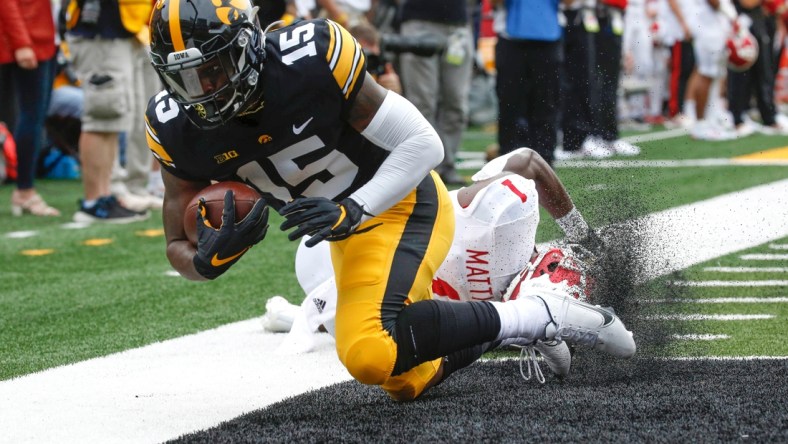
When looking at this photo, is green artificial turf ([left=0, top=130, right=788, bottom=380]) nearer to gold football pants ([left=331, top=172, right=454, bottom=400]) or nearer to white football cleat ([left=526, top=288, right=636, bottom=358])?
white football cleat ([left=526, top=288, right=636, bottom=358])

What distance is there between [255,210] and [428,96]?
587 centimetres

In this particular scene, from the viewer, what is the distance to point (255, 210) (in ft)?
10.5

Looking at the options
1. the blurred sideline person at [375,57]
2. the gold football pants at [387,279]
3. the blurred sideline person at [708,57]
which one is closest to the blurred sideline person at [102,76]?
the blurred sideline person at [375,57]

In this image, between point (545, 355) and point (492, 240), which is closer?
point (545, 355)

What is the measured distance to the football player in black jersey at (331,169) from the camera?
10.7ft

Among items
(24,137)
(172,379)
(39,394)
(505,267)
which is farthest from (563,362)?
(24,137)

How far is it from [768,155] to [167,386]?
8344 millimetres

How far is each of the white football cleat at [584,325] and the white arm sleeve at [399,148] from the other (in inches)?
20.0

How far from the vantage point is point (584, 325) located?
3559 millimetres

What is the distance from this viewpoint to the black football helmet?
3262 millimetres

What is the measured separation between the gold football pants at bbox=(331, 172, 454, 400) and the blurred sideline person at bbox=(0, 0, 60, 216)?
445 centimetres

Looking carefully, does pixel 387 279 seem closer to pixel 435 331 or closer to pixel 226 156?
pixel 435 331

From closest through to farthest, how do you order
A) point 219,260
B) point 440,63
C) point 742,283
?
point 219,260 < point 742,283 < point 440,63

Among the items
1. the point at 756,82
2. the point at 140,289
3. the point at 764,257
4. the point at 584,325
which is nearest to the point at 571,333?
the point at 584,325
